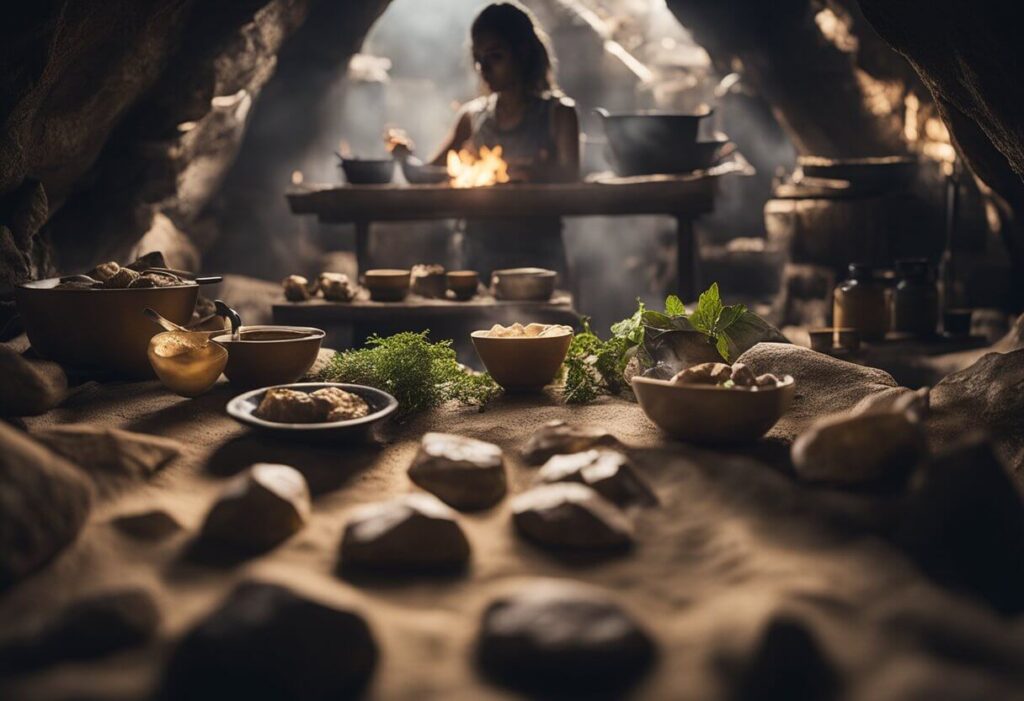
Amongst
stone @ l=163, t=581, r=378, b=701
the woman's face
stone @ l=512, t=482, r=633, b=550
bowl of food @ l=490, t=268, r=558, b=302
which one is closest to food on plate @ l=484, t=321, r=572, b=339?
stone @ l=512, t=482, r=633, b=550

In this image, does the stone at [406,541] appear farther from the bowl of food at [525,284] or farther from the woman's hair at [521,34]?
the woman's hair at [521,34]

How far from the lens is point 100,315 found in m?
3.89

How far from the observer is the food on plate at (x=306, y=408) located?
314 cm

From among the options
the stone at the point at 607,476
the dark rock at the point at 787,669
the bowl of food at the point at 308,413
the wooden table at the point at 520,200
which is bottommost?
the dark rock at the point at 787,669

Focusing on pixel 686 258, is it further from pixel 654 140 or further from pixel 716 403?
pixel 716 403

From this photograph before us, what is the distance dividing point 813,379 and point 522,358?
124 centimetres

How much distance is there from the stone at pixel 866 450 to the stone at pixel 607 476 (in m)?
0.51

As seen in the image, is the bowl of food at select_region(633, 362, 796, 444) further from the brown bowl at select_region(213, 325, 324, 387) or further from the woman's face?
the woman's face

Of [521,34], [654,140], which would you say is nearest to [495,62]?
[521,34]

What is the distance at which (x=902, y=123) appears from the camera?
30.7 ft

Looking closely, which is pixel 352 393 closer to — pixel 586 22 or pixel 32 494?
pixel 32 494

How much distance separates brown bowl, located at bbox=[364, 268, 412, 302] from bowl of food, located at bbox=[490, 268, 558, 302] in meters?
0.62

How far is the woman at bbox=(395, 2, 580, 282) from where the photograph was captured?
7520 mm

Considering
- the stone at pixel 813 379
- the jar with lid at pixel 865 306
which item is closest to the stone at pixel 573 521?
the stone at pixel 813 379
